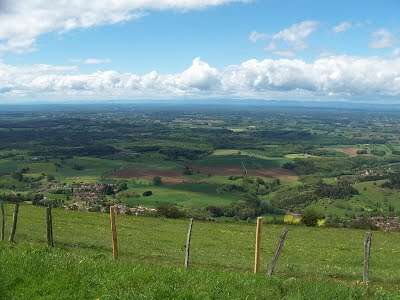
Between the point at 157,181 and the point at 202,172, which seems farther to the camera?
the point at 202,172

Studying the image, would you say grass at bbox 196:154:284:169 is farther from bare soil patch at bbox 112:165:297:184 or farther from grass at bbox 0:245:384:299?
grass at bbox 0:245:384:299

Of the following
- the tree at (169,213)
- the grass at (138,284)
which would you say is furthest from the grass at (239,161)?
the grass at (138,284)

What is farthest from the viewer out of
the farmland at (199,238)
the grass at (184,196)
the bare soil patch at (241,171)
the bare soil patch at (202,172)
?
the bare soil patch at (241,171)

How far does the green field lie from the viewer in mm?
15242

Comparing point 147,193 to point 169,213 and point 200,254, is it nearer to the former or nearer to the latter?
point 169,213

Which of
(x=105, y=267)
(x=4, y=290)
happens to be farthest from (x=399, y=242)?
(x=4, y=290)

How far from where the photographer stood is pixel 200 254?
29.0m

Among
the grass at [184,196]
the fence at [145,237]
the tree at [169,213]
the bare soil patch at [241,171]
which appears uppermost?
the fence at [145,237]

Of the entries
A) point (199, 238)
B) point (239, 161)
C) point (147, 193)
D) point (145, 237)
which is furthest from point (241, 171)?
point (145, 237)

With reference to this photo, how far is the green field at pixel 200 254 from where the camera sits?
1524 centimetres

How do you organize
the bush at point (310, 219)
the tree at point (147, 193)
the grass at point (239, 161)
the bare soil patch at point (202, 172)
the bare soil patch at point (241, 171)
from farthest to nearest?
the grass at point (239, 161) → the bare soil patch at point (241, 171) → the bare soil patch at point (202, 172) → the tree at point (147, 193) → the bush at point (310, 219)

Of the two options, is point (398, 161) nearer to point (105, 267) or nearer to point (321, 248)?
point (321, 248)

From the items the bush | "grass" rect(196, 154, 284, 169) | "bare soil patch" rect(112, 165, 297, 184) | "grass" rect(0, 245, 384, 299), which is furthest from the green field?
"grass" rect(196, 154, 284, 169)

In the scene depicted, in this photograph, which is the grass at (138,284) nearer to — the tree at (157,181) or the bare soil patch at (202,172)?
the tree at (157,181)
